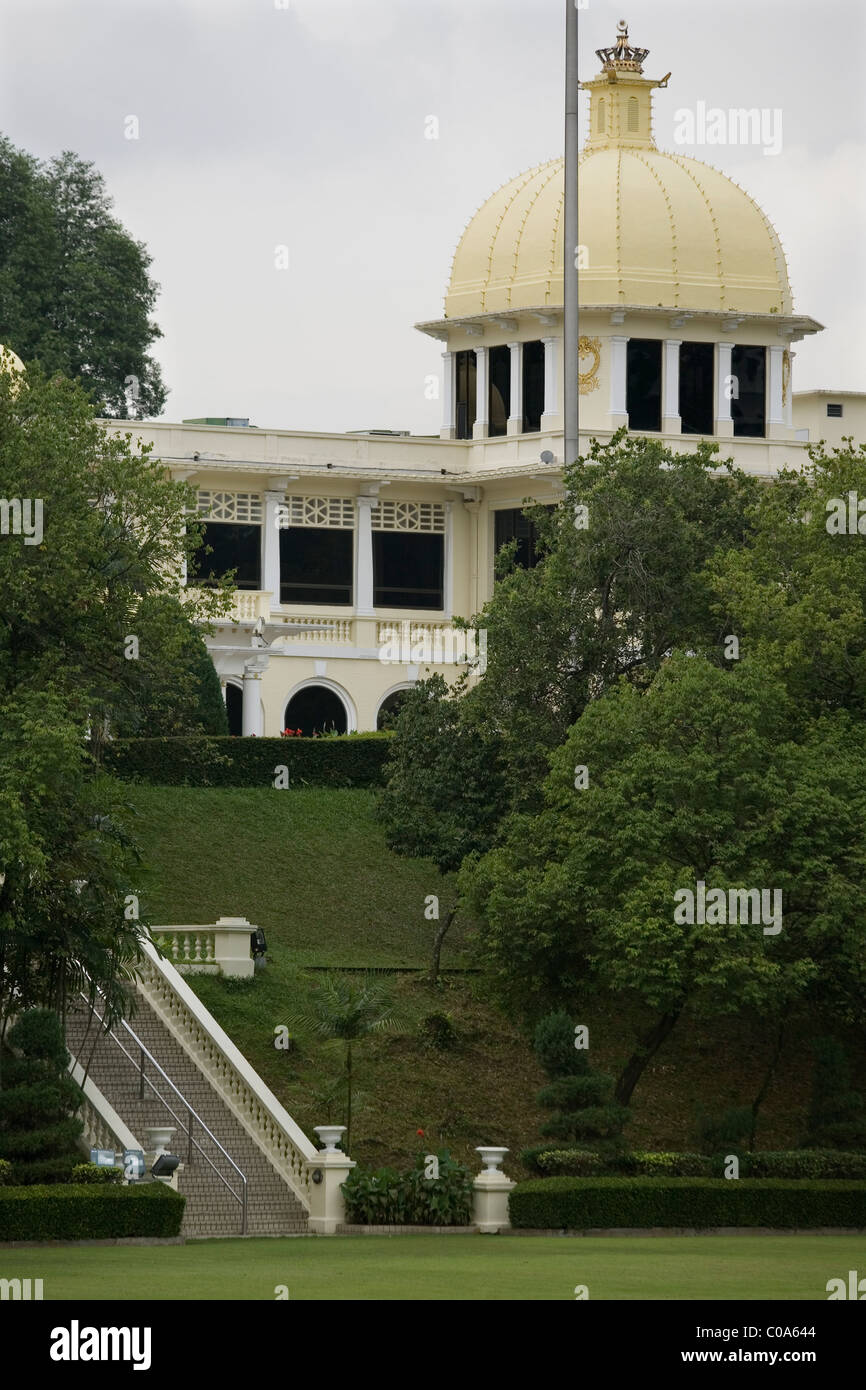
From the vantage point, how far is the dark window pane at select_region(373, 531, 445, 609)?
6569cm

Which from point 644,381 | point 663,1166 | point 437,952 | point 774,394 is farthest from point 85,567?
point 774,394

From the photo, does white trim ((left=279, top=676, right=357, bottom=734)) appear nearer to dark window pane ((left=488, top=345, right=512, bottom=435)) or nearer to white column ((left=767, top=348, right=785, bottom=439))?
dark window pane ((left=488, top=345, right=512, bottom=435))

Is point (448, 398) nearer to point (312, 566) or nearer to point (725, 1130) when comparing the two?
point (312, 566)

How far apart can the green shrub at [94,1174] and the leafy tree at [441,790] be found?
12161 mm

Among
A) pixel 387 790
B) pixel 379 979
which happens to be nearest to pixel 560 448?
pixel 387 790

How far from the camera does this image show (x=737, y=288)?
215 ft

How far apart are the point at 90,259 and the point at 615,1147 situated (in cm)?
4263

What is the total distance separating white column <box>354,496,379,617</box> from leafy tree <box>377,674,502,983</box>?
64.8 feet

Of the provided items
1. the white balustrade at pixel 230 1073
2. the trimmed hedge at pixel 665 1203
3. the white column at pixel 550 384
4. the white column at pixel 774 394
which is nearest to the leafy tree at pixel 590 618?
the white balustrade at pixel 230 1073

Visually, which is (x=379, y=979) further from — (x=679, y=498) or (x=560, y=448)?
(x=560, y=448)

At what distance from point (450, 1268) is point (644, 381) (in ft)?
135

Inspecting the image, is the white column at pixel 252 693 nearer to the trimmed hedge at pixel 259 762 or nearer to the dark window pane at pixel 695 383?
the trimmed hedge at pixel 259 762

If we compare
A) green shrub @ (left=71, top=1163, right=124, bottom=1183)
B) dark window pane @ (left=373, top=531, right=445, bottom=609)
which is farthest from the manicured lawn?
dark window pane @ (left=373, top=531, right=445, bottom=609)

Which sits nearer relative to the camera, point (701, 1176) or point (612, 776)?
point (701, 1176)
